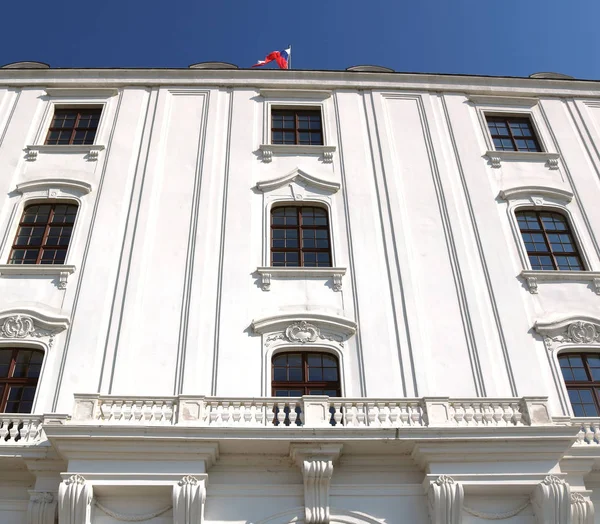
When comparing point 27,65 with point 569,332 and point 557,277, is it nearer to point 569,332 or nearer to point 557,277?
point 557,277

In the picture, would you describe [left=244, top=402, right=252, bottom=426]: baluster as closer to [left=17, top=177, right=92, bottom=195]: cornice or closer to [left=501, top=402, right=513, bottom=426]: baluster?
[left=501, top=402, right=513, bottom=426]: baluster

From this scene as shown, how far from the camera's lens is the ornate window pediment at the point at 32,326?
1662 centimetres

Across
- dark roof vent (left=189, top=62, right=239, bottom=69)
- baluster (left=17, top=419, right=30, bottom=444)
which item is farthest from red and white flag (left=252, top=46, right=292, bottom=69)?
baluster (left=17, top=419, right=30, bottom=444)

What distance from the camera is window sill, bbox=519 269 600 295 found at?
18.2m

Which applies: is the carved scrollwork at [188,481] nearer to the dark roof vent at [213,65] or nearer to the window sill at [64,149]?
the window sill at [64,149]

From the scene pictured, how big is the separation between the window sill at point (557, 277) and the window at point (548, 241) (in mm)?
665

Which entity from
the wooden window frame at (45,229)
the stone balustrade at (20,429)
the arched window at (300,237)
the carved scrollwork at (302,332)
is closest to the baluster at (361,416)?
the carved scrollwork at (302,332)

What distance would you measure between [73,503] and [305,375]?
5406 millimetres

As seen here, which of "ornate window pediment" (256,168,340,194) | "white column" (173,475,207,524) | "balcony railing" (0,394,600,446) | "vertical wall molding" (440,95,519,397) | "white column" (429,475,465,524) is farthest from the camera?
"ornate window pediment" (256,168,340,194)

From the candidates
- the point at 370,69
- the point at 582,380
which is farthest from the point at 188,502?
the point at 370,69

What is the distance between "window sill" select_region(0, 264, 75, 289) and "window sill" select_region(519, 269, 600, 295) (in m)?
10.7

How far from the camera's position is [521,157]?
22.0m

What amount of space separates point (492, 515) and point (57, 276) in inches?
428

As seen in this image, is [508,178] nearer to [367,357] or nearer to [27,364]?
[367,357]
